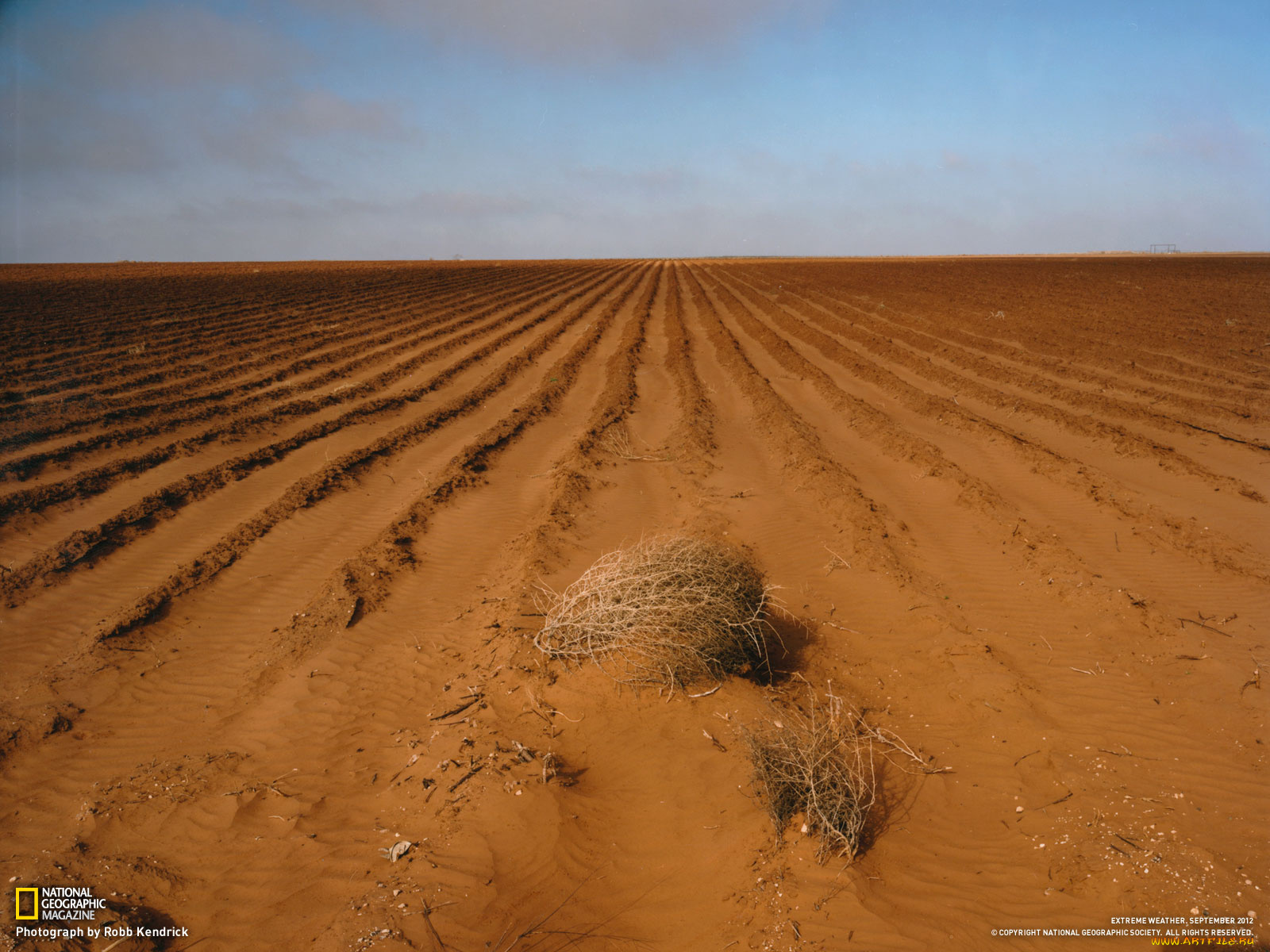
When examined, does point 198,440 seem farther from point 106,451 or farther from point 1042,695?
point 1042,695

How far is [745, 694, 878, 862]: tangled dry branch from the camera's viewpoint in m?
3.15

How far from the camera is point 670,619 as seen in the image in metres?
4.05

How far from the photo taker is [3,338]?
1473 centimetres

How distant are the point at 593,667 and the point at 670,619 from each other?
665mm

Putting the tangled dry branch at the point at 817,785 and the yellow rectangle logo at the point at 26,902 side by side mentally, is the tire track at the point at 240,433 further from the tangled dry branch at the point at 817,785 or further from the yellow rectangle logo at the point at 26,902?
the tangled dry branch at the point at 817,785

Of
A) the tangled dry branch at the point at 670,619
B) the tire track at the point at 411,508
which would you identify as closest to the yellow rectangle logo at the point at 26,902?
the tire track at the point at 411,508

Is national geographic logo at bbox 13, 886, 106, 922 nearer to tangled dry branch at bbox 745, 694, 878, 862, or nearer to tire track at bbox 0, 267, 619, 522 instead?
tangled dry branch at bbox 745, 694, 878, 862

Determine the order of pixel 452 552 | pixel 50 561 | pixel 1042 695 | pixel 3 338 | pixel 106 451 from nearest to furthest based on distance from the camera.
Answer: pixel 1042 695 → pixel 50 561 → pixel 452 552 → pixel 106 451 → pixel 3 338

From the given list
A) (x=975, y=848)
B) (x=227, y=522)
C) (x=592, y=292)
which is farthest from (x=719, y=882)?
(x=592, y=292)

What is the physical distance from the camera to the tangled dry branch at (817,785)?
124 inches

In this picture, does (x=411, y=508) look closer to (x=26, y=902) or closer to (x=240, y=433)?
(x=240, y=433)

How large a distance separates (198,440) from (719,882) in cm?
872

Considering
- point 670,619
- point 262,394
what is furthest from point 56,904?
→ point 262,394

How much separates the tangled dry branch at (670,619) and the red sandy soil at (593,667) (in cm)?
20
